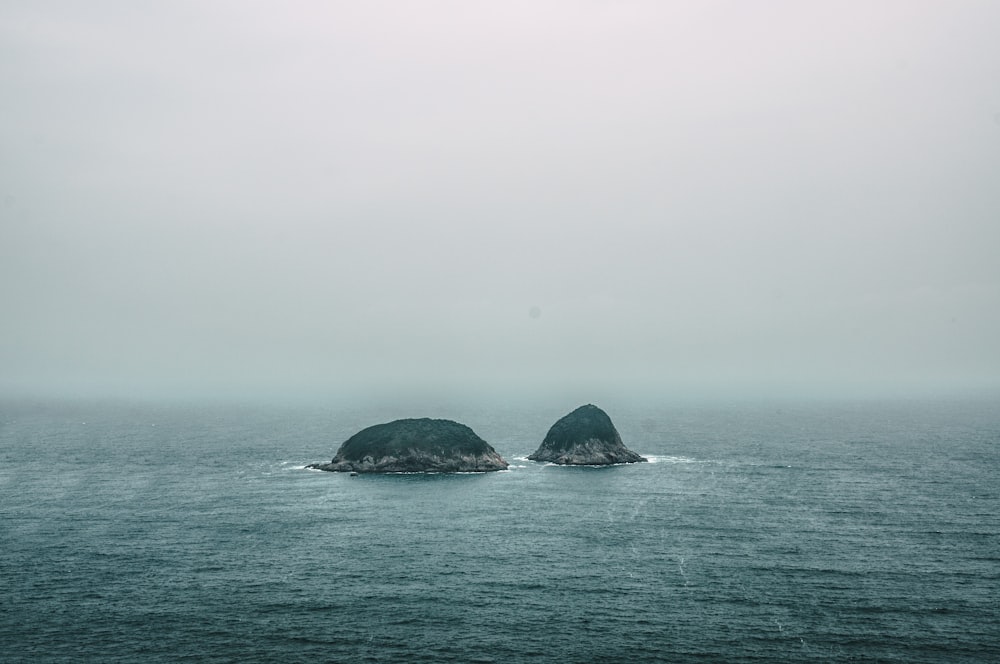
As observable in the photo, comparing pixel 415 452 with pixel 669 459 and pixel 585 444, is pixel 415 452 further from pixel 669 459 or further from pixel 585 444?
pixel 669 459

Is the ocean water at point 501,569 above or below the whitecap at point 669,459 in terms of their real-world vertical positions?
below

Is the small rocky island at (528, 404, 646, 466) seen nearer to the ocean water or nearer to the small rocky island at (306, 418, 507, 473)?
the small rocky island at (306, 418, 507, 473)

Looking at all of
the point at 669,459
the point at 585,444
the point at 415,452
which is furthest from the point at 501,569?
the point at 669,459

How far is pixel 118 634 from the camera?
68688 millimetres

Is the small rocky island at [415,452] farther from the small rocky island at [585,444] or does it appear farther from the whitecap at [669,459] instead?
the whitecap at [669,459]

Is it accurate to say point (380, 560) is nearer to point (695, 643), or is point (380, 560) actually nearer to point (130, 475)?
point (695, 643)

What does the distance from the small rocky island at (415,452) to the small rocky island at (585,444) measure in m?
16.0

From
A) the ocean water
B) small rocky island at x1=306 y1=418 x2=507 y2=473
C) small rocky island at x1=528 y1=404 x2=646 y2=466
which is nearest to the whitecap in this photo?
small rocky island at x1=528 y1=404 x2=646 y2=466

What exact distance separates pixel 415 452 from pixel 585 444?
139ft

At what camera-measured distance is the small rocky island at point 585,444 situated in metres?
176

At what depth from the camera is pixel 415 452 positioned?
544 feet

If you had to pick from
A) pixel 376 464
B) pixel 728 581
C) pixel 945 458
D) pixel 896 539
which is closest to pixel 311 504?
pixel 376 464

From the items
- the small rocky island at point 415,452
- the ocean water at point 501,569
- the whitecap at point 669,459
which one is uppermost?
the small rocky island at point 415,452

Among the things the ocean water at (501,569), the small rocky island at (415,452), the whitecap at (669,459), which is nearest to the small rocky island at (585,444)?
the whitecap at (669,459)
